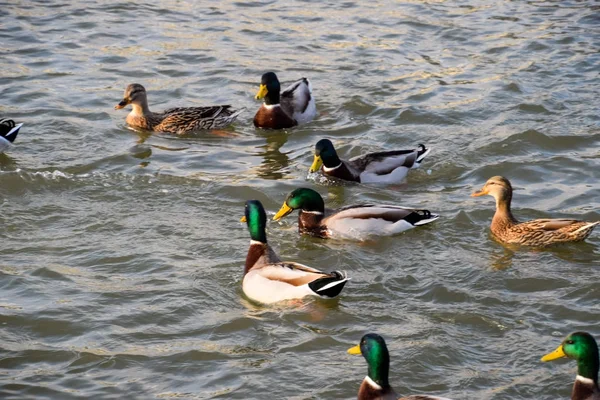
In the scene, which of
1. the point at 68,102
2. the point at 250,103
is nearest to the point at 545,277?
the point at 250,103

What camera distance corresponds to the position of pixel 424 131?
1345 centimetres

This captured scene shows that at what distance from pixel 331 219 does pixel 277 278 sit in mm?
1698

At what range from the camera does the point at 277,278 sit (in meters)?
8.98

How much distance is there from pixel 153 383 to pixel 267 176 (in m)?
4.68

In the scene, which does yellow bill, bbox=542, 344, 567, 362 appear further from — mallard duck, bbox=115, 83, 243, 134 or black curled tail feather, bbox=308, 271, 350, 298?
mallard duck, bbox=115, 83, 243, 134

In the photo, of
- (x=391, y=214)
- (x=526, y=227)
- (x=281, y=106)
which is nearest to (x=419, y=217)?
(x=391, y=214)

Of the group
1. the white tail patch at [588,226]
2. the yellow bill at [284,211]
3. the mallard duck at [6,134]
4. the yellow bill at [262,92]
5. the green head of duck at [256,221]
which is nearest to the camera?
the green head of duck at [256,221]

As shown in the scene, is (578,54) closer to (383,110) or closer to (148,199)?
(383,110)

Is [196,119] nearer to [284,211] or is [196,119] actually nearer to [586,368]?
[284,211]

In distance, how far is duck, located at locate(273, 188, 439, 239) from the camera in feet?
34.2

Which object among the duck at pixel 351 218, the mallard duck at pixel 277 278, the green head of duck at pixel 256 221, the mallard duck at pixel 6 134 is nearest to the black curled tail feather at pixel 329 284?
the mallard duck at pixel 277 278

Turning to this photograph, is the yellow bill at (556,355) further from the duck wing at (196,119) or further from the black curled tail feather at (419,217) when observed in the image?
the duck wing at (196,119)

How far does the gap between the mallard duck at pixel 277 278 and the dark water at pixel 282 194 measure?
0.48ft

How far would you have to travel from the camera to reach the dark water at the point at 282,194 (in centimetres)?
811
